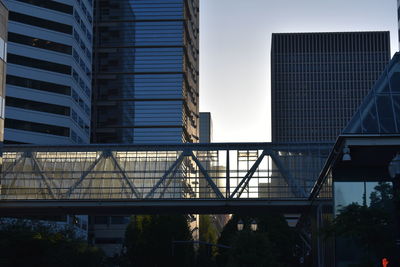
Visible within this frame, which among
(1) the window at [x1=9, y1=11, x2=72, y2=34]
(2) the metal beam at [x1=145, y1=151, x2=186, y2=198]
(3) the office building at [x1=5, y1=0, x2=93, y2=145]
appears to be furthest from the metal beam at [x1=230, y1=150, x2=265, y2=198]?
(1) the window at [x1=9, y1=11, x2=72, y2=34]

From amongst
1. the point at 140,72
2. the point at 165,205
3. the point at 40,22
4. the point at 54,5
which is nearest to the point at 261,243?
the point at 165,205

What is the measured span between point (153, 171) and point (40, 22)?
45.3 metres

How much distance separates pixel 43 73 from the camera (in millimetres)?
97125

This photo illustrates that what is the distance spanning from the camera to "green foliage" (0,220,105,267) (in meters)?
61.2

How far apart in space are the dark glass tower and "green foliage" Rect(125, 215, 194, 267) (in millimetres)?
45187

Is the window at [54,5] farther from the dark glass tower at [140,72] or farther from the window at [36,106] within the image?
the dark glass tower at [140,72]

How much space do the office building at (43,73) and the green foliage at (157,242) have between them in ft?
47.0

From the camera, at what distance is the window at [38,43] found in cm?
9494

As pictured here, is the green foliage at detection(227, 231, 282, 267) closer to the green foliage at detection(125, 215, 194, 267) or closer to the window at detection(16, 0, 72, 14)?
the green foliage at detection(125, 215, 194, 267)

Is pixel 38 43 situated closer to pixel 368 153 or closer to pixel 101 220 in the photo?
pixel 101 220

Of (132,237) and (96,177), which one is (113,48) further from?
(96,177)

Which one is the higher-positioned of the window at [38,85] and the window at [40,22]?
the window at [40,22]

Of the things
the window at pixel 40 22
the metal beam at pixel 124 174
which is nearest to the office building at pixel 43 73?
the window at pixel 40 22

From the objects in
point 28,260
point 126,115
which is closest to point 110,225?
point 126,115
